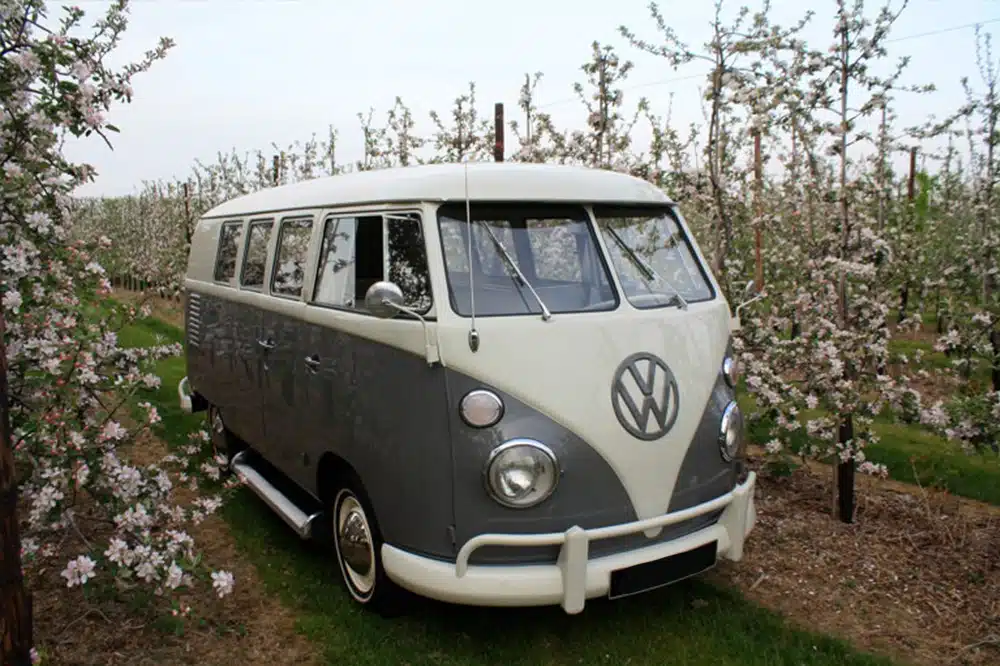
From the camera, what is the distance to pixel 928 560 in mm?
5066

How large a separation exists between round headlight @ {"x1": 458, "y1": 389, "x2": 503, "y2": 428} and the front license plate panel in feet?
2.87

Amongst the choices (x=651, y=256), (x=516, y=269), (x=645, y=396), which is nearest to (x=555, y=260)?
(x=516, y=269)

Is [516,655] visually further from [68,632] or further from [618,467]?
[68,632]

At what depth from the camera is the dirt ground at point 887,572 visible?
418cm

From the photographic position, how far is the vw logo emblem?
3.70 m

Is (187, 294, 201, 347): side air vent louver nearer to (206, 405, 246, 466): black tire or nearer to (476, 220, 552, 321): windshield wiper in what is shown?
(206, 405, 246, 466): black tire

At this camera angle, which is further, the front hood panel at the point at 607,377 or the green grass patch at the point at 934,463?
the green grass patch at the point at 934,463

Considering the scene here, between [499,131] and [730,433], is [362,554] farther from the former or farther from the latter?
[499,131]

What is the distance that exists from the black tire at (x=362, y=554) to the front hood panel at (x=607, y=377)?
43.0 inches

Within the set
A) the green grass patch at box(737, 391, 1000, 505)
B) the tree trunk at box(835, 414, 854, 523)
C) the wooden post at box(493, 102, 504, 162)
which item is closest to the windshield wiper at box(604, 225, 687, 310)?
the green grass patch at box(737, 391, 1000, 505)

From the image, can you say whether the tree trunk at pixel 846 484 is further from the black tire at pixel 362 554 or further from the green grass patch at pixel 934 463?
the black tire at pixel 362 554

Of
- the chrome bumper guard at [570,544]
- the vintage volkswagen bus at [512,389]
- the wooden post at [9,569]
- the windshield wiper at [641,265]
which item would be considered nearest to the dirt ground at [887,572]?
the vintage volkswagen bus at [512,389]

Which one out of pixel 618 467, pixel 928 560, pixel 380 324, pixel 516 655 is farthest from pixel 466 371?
pixel 928 560

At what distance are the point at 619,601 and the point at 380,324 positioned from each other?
203 cm
